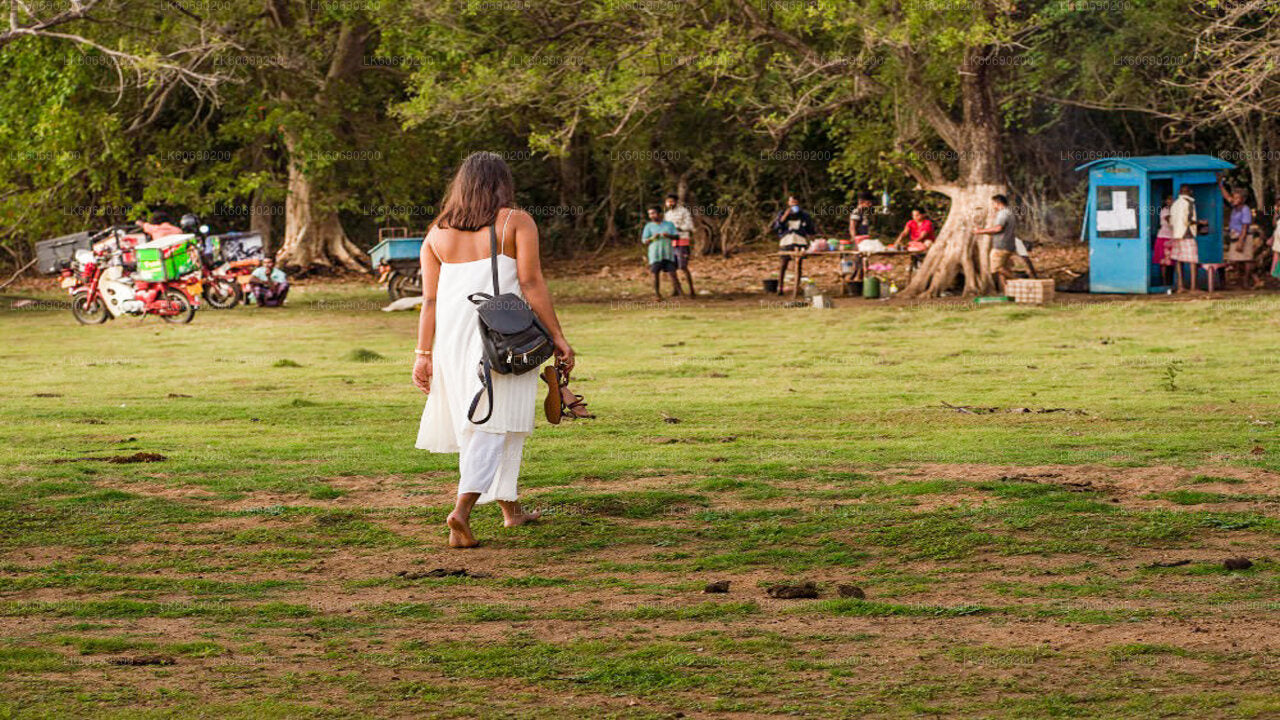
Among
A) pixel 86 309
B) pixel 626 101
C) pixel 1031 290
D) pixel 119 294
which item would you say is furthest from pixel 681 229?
pixel 86 309

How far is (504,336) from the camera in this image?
22.6 ft

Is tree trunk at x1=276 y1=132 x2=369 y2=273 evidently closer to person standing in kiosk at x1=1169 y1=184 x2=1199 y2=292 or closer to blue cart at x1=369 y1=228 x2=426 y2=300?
blue cart at x1=369 y1=228 x2=426 y2=300

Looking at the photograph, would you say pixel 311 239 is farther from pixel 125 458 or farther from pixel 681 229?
pixel 125 458

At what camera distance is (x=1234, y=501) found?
786 centimetres

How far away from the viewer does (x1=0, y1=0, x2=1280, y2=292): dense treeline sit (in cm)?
2384

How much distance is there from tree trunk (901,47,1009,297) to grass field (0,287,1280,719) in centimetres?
1071

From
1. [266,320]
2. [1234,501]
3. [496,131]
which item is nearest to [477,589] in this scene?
[1234,501]

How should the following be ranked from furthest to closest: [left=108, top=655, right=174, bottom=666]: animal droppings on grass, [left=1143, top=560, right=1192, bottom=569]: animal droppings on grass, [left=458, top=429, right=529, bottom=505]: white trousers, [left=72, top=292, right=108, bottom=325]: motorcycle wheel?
Result: [left=72, top=292, right=108, bottom=325]: motorcycle wheel → [left=458, top=429, right=529, bottom=505]: white trousers → [left=1143, top=560, right=1192, bottom=569]: animal droppings on grass → [left=108, top=655, right=174, bottom=666]: animal droppings on grass

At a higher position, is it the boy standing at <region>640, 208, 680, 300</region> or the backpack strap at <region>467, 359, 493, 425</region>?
the boy standing at <region>640, 208, 680, 300</region>

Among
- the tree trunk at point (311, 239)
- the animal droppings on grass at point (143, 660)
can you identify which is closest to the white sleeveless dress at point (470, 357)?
the animal droppings on grass at point (143, 660)

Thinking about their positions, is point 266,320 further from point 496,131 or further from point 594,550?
point 594,550

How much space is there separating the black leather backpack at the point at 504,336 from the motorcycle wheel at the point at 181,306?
16533 mm

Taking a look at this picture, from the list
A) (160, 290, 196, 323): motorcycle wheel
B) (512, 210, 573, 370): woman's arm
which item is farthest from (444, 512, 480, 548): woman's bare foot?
(160, 290, 196, 323): motorcycle wheel

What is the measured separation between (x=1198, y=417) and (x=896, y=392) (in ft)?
8.54
